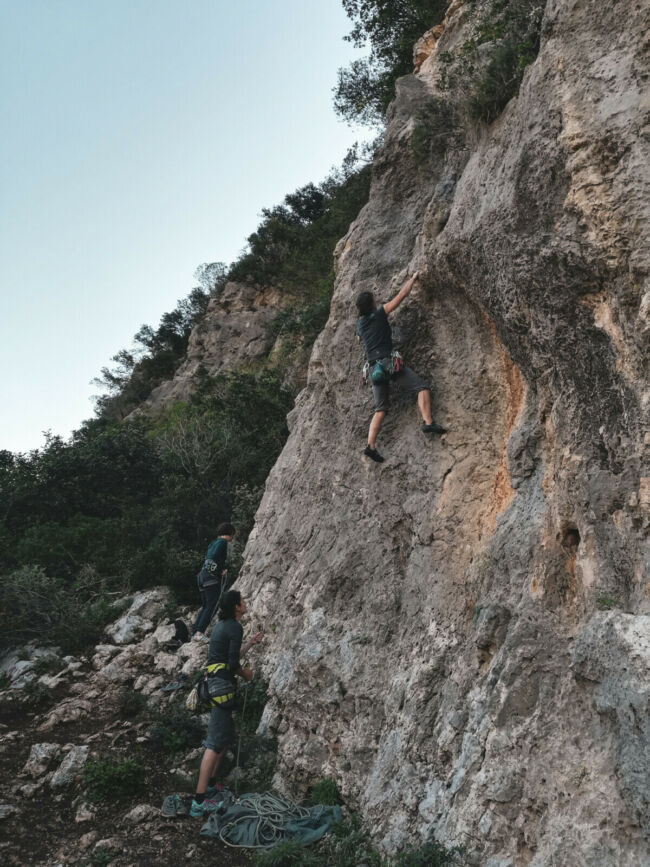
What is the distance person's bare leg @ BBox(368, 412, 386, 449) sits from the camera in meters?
7.53

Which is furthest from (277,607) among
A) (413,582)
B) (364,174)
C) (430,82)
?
(364,174)

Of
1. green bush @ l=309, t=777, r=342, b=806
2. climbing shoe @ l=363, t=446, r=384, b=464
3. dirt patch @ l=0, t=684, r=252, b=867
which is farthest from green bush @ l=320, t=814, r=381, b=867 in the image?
climbing shoe @ l=363, t=446, r=384, b=464

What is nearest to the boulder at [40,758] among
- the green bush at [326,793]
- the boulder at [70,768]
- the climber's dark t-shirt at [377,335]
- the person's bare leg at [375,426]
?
the boulder at [70,768]

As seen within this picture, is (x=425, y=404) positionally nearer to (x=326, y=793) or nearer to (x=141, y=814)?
(x=326, y=793)

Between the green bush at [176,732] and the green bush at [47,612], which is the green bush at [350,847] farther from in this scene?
the green bush at [47,612]

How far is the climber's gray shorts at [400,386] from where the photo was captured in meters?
7.20

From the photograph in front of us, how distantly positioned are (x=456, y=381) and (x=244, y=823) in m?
5.06

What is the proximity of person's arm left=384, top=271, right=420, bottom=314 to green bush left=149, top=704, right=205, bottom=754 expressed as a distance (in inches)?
227

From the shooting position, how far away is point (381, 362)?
24.1 ft

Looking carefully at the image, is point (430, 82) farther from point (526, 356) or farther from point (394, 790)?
point (394, 790)

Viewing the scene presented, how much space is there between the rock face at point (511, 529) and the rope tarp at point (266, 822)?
1.21 feet

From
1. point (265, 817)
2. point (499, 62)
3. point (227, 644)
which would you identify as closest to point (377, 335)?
point (499, 62)

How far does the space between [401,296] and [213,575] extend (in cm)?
523

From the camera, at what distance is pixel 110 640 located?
36.8 ft
